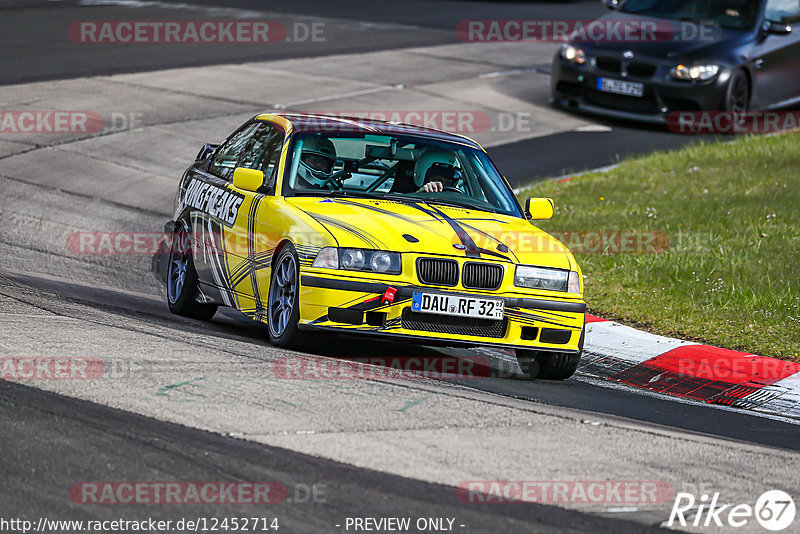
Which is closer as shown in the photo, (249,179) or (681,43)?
(249,179)

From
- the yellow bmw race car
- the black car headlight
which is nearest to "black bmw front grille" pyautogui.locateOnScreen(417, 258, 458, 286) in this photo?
the yellow bmw race car

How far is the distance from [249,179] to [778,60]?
1201cm

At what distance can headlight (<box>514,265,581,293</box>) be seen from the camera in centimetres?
784

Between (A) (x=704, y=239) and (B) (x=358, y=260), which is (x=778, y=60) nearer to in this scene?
(A) (x=704, y=239)

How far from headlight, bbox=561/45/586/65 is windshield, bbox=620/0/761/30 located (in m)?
1.48

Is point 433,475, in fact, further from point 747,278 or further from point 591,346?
point 747,278

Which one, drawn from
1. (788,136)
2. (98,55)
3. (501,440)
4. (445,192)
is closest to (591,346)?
(445,192)

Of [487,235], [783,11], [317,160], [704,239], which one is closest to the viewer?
[487,235]

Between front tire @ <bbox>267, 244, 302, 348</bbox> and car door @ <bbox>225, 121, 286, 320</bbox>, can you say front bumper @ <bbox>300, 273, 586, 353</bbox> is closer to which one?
front tire @ <bbox>267, 244, 302, 348</bbox>

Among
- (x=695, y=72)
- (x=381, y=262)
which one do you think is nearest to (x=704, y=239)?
(x=381, y=262)

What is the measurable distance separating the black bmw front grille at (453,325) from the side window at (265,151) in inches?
66.0

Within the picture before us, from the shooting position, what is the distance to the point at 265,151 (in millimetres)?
9125

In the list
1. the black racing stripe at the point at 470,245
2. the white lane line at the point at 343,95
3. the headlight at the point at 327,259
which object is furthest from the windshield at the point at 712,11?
the headlight at the point at 327,259

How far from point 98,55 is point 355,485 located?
54.8ft
